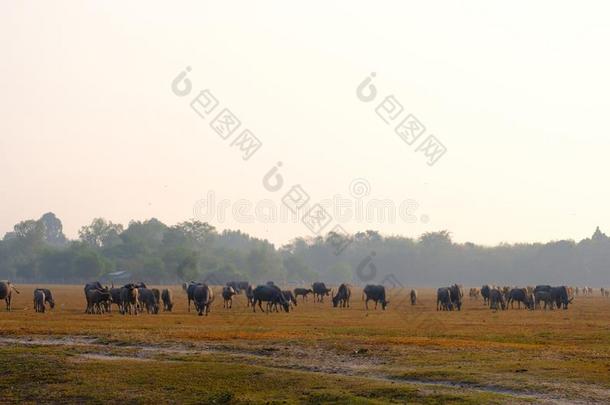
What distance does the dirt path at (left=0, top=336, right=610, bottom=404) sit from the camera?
80.3 ft

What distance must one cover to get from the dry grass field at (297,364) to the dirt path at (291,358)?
40mm

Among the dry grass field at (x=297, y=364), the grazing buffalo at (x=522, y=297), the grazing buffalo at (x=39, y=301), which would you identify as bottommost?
the dry grass field at (x=297, y=364)

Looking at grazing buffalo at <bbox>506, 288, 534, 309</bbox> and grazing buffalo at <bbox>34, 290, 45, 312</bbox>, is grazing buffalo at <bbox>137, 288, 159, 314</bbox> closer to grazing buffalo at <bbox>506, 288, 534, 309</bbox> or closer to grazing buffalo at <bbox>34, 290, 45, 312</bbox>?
grazing buffalo at <bbox>34, 290, 45, 312</bbox>

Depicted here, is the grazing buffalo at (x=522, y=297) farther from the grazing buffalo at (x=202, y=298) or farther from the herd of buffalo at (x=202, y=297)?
the grazing buffalo at (x=202, y=298)

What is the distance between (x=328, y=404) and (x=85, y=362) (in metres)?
10.1

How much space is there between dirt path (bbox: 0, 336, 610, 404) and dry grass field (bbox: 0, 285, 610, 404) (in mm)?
40

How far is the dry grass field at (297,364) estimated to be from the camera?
25.1 m

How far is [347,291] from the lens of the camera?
7612cm

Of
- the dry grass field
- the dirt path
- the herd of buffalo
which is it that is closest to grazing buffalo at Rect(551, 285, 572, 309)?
the herd of buffalo

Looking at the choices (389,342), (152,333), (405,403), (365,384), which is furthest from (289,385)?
(152,333)

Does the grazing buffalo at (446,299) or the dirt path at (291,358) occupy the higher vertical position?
the grazing buffalo at (446,299)

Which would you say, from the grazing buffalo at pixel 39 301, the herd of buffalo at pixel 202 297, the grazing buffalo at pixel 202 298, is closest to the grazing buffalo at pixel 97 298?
the herd of buffalo at pixel 202 297

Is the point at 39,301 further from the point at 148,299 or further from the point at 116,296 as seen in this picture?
the point at 148,299

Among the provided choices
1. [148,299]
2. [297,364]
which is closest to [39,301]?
[148,299]
